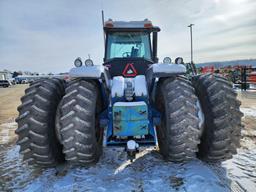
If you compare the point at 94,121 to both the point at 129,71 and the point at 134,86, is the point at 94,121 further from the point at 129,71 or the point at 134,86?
the point at 129,71

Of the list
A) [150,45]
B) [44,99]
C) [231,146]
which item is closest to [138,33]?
[150,45]

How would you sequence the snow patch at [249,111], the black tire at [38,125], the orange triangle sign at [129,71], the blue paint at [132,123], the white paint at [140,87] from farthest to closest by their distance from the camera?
the snow patch at [249,111] → the orange triangle sign at [129,71] → the white paint at [140,87] → the black tire at [38,125] → the blue paint at [132,123]

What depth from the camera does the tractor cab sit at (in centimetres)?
483

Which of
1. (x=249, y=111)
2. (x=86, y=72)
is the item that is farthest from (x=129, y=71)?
(x=249, y=111)

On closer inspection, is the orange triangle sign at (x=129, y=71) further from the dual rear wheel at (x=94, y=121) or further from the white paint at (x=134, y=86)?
the dual rear wheel at (x=94, y=121)

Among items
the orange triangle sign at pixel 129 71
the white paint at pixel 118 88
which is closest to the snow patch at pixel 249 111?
the orange triangle sign at pixel 129 71

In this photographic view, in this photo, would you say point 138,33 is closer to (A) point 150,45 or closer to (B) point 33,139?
(A) point 150,45

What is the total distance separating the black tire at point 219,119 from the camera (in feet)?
11.2

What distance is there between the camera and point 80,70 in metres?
3.47

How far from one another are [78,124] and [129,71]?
1946 mm

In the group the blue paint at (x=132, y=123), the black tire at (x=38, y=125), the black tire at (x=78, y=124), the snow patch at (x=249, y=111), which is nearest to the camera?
the black tire at (x=78, y=124)

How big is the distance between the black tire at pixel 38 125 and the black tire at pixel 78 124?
0.40 m

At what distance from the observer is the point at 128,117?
3359mm

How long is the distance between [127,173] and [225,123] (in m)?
1.78
